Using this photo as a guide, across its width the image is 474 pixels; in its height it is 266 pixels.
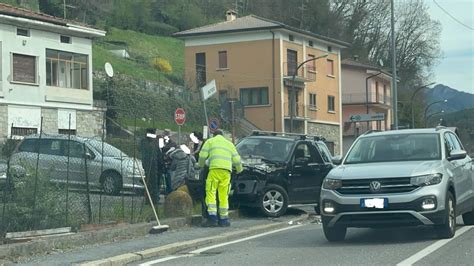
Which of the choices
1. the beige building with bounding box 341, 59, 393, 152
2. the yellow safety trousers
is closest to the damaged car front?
the yellow safety trousers

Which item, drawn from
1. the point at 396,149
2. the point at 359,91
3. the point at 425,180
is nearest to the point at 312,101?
the point at 359,91

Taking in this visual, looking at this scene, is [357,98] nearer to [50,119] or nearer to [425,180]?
[50,119]

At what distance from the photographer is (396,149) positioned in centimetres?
1286

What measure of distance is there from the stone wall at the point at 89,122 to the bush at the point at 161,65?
2644 centimetres

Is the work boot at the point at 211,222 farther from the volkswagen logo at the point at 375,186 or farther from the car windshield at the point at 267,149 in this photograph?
the volkswagen logo at the point at 375,186

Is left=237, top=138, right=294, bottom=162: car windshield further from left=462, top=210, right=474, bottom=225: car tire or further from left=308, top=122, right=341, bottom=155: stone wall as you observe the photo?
left=308, top=122, right=341, bottom=155: stone wall

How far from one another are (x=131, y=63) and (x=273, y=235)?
6043cm

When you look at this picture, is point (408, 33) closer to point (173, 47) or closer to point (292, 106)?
point (173, 47)

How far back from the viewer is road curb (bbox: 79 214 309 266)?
10865mm

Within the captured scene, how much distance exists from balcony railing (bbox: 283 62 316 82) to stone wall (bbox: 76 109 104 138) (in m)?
16.7

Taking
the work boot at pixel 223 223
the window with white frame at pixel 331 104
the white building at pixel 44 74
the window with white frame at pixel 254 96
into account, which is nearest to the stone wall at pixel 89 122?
the white building at pixel 44 74

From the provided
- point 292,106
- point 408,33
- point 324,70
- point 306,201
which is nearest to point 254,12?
point 408,33

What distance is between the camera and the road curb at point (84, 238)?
1103 centimetres

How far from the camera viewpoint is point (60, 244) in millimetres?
11875
